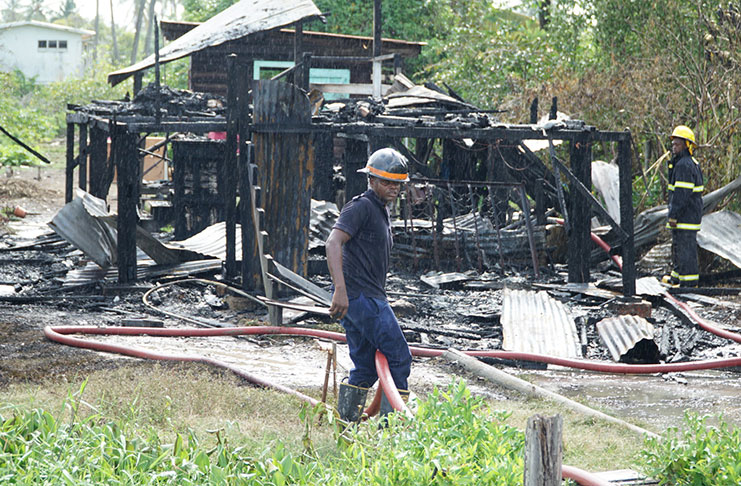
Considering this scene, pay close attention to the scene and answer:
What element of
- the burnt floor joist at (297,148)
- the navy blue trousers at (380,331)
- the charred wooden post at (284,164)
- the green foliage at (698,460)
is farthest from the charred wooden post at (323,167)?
the green foliage at (698,460)

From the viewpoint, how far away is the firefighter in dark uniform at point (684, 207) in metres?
Answer: 12.4

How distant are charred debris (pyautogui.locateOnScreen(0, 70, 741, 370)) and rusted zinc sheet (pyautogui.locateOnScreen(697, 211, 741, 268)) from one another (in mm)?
31

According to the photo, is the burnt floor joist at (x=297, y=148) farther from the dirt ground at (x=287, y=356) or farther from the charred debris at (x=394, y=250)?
the dirt ground at (x=287, y=356)

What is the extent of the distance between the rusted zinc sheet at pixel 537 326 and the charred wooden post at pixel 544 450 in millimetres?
5564

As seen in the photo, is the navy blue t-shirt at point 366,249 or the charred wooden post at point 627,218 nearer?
the navy blue t-shirt at point 366,249

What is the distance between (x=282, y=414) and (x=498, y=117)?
53.1 feet

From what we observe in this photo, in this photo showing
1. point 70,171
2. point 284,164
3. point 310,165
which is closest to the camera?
point 284,164

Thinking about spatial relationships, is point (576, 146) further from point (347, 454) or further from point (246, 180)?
point (347, 454)

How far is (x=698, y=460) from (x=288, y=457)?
191 centimetres

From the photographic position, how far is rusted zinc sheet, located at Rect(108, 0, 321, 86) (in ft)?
59.1

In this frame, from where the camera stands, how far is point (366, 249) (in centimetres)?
585

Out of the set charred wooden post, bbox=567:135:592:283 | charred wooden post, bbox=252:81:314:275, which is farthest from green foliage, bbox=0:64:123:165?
charred wooden post, bbox=567:135:592:283

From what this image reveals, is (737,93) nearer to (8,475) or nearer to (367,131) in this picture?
(367,131)

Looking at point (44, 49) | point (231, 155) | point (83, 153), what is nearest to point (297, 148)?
point (231, 155)
